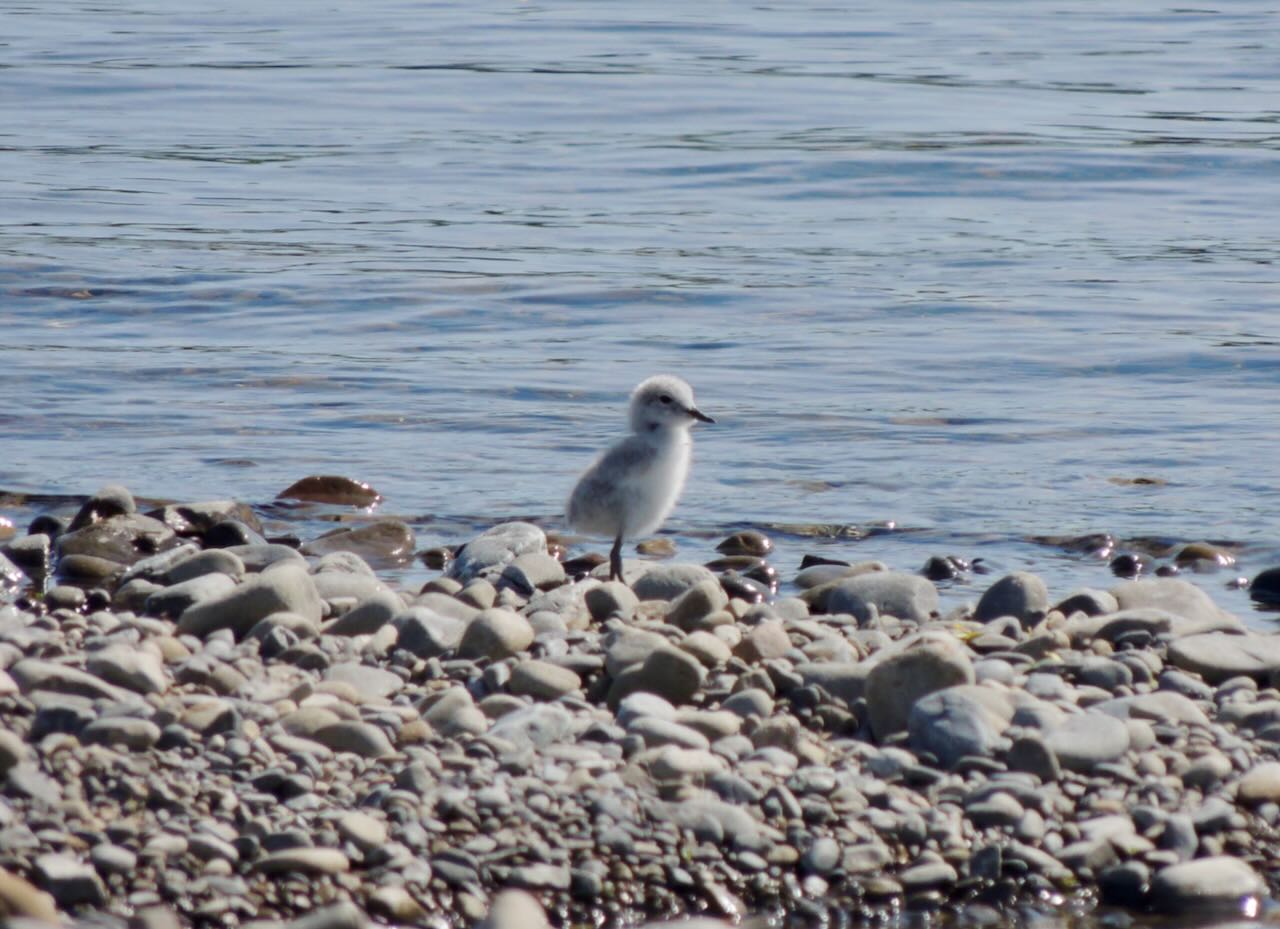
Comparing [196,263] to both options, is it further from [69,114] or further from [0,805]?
[0,805]

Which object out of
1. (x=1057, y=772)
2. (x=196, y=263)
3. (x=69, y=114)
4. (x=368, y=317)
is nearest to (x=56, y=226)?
(x=196, y=263)

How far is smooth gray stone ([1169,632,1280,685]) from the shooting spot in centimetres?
729

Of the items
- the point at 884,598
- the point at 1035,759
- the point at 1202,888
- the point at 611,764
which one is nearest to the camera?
the point at 1202,888

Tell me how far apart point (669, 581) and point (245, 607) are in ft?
5.86

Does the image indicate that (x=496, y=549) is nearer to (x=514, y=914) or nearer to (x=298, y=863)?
(x=298, y=863)

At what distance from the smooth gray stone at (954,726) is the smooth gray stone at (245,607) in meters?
2.36

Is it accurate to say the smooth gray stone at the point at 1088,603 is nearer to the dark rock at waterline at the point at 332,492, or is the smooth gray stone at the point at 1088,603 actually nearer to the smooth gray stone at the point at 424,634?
the smooth gray stone at the point at 424,634

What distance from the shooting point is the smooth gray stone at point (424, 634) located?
7.41 m

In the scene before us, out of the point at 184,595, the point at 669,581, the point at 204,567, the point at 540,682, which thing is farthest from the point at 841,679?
the point at 204,567

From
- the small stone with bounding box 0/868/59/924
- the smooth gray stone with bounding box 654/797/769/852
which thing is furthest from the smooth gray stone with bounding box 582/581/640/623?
the small stone with bounding box 0/868/59/924

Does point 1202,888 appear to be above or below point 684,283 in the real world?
above

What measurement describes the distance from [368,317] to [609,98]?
11.7 meters

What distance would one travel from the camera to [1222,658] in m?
7.32

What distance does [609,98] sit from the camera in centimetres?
2683
